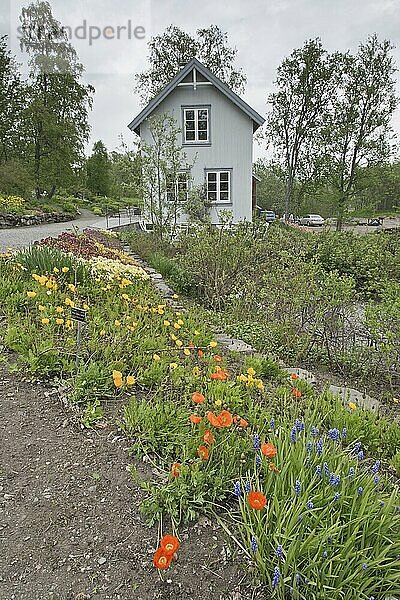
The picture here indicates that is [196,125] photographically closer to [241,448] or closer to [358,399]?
[358,399]

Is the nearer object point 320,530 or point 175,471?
point 320,530

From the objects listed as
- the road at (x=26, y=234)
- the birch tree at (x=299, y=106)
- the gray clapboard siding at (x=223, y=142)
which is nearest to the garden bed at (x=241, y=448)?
the road at (x=26, y=234)

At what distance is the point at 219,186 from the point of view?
65.2 feet

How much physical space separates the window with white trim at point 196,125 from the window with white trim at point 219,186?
152cm

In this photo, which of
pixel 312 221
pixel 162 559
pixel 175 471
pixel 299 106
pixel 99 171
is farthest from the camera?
pixel 312 221

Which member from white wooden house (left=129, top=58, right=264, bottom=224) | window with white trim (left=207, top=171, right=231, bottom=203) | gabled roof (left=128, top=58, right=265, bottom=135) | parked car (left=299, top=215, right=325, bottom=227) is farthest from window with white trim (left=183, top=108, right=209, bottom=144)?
parked car (left=299, top=215, right=325, bottom=227)

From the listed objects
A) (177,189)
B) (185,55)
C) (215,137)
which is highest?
(185,55)

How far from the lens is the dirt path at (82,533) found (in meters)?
1.58

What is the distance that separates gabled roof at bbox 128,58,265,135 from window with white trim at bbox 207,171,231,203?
260 centimetres

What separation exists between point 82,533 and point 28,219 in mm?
18538

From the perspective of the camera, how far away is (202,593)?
5.13ft

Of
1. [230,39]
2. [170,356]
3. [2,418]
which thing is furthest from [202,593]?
[230,39]

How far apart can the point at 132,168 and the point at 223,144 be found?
7.18 metres

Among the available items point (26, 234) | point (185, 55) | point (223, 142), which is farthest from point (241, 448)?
point (185, 55)
